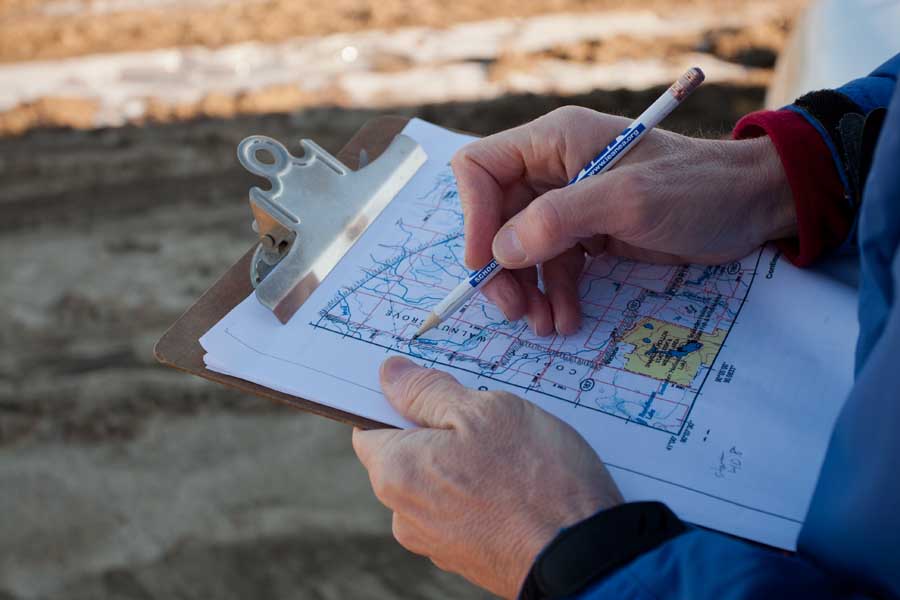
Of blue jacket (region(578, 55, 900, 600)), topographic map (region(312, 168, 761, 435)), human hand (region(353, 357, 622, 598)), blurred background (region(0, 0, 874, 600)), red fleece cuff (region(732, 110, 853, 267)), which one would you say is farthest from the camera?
blurred background (region(0, 0, 874, 600))

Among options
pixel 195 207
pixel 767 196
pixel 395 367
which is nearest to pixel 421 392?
pixel 395 367

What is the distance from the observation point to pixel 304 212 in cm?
115

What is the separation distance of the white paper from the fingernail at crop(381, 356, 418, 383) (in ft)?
0.10

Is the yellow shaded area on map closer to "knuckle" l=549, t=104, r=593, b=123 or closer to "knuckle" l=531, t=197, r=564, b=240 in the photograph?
"knuckle" l=531, t=197, r=564, b=240

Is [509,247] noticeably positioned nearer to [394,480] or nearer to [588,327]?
[588,327]

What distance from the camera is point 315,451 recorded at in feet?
6.33

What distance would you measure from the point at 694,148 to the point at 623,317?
250mm

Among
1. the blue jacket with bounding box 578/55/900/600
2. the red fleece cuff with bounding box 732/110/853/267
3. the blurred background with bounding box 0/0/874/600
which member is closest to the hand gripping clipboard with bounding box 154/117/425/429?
the blue jacket with bounding box 578/55/900/600

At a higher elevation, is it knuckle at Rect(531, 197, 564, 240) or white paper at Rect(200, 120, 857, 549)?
knuckle at Rect(531, 197, 564, 240)

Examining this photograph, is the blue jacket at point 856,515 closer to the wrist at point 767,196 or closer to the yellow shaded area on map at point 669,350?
the yellow shaded area on map at point 669,350

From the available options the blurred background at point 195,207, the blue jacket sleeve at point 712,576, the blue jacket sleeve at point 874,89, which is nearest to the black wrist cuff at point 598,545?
the blue jacket sleeve at point 712,576

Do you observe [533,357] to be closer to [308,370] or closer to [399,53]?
[308,370]

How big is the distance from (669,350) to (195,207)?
2.05m

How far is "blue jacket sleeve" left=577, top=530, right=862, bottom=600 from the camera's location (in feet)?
2.14
